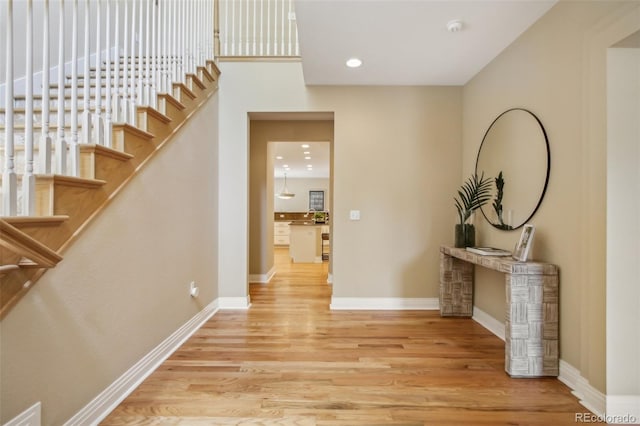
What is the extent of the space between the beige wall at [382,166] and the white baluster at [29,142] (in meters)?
2.38

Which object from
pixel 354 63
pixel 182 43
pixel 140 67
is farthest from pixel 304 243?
pixel 140 67

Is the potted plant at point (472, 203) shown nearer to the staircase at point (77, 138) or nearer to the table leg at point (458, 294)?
the table leg at point (458, 294)

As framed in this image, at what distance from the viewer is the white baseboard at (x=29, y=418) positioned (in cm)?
119

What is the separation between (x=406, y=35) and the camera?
249cm

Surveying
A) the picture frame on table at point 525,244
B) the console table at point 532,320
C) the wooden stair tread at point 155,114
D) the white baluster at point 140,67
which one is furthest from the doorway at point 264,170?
the console table at point 532,320

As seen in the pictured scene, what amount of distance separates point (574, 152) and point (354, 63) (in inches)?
76.4

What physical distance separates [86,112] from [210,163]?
68.0 inches

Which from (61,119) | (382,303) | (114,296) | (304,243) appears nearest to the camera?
(61,119)

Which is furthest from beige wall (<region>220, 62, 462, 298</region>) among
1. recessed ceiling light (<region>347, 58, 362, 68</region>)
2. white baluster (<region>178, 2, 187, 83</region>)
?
white baluster (<region>178, 2, 187, 83</region>)

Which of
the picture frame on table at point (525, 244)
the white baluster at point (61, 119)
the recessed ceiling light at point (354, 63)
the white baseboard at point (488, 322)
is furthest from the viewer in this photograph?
the recessed ceiling light at point (354, 63)

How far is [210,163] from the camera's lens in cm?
334

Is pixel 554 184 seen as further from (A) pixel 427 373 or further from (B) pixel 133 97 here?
(B) pixel 133 97

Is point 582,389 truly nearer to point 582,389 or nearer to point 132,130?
point 582,389

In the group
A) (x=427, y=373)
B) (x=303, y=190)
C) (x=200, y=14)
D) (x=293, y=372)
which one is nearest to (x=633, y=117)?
(x=427, y=373)
